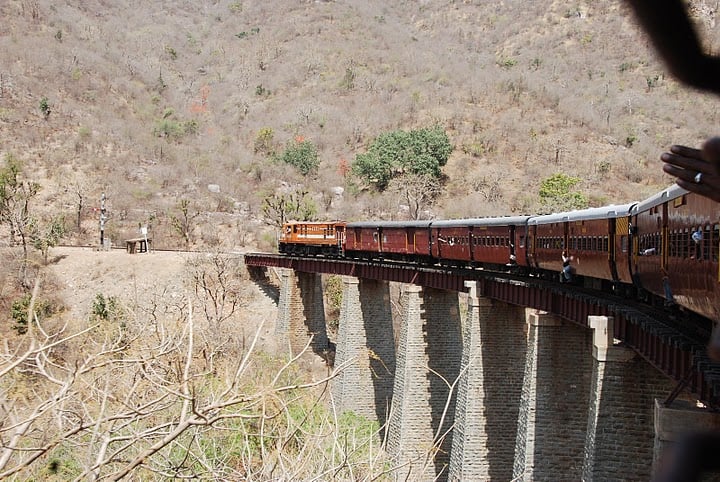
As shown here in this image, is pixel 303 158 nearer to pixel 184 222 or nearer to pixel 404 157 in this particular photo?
pixel 404 157

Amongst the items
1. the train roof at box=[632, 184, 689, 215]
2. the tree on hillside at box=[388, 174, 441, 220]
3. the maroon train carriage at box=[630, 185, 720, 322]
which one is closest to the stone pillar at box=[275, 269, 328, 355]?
the tree on hillside at box=[388, 174, 441, 220]

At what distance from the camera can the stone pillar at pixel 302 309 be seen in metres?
48.1

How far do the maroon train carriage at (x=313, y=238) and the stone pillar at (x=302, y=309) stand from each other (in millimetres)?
1517

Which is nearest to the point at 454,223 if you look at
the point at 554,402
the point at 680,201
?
the point at 554,402

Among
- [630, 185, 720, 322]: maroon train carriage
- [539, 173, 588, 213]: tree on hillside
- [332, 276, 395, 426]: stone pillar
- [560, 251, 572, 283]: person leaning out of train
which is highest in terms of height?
[539, 173, 588, 213]: tree on hillside

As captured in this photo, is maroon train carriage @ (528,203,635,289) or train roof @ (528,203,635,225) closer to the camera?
maroon train carriage @ (528,203,635,289)

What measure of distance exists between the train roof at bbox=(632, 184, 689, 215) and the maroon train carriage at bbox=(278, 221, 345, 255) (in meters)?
28.0

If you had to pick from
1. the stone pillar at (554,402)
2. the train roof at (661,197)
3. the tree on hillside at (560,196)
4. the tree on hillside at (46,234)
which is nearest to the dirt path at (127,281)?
the tree on hillside at (46,234)

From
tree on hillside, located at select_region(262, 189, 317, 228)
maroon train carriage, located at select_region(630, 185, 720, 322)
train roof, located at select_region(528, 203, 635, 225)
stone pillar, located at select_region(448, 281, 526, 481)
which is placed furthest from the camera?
tree on hillside, located at select_region(262, 189, 317, 228)

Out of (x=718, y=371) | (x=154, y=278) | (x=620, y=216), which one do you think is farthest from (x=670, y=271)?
(x=154, y=278)

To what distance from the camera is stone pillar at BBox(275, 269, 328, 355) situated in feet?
158

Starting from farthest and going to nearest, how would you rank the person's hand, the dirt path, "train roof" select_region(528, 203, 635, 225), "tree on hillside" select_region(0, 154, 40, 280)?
"tree on hillside" select_region(0, 154, 40, 280) < the dirt path < "train roof" select_region(528, 203, 635, 225) < the person's hand

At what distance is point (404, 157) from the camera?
80.2m

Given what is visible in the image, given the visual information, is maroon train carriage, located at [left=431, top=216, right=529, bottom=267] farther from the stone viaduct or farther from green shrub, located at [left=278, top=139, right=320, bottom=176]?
green shrub, located at [left=278, top=139, right=320, bottom=176]
